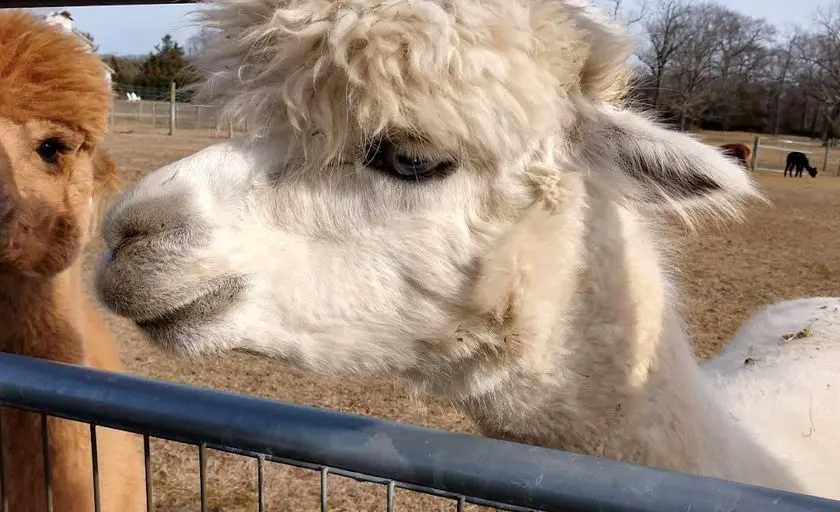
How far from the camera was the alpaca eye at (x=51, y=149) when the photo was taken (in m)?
2.86

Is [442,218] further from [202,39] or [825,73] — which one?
[825,73]

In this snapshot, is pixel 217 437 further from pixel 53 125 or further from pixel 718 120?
pixel 718 120

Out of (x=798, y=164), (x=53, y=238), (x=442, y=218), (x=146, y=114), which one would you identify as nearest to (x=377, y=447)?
(x=442, y=218)

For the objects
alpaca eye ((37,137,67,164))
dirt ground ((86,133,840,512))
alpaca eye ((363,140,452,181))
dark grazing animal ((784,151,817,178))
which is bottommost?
dirt ground ((86,133,840,512))

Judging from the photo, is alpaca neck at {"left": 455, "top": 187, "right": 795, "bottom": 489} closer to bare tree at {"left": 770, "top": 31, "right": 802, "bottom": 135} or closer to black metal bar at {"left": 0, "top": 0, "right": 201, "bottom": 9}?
black metal bar at {"left": 0, "top": 0, "right": 201, "bottom": 9}

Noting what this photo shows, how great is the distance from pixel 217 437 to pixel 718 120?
44.1 meters

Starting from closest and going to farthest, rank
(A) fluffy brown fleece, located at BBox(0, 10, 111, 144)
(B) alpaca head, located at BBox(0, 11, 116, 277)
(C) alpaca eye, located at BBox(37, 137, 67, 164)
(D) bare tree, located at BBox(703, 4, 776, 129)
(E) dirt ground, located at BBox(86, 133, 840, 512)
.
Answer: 1. (B) alpaca head, located at BBox(0, 11, 116, 277)
2. (A) fluffy brown fleece, located at BBox(0, 10, 111, 144)
3. (C) alpaca eye, located at BBox(37, 137, 67, 164)
4. (E) dirt ground, located at BBox(86, 133, 840, 512)
5. (D) bare tree, located at BBox(703, 4, 776, 129)

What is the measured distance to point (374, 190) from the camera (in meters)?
1.37

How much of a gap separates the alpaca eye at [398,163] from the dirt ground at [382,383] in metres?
0.51

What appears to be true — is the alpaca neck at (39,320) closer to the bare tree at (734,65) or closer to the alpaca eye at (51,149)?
the alpaca eye at (51,149)

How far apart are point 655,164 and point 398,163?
596mm

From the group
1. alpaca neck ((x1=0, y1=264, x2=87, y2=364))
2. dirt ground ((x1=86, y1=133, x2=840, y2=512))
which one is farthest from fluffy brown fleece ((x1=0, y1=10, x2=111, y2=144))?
dirt ground ((x1=86, y1=133, x2=840, y2=512))

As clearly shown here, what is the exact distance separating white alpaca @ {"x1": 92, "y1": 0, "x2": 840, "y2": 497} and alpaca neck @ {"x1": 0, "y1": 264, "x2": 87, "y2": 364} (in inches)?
41.4

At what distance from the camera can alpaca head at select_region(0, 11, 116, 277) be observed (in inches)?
101
